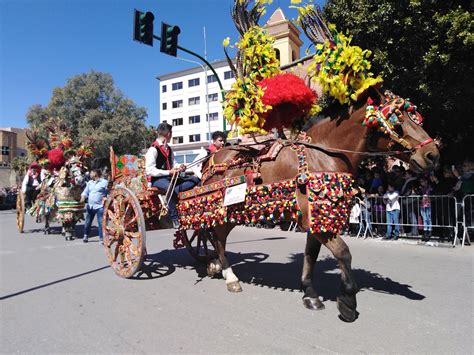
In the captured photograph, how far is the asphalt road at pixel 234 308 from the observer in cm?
317

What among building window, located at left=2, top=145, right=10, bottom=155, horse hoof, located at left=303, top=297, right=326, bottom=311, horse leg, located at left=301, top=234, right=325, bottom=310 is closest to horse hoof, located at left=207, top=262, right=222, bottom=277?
horse leg, located at left=301, top=234, right=325, bottom=310

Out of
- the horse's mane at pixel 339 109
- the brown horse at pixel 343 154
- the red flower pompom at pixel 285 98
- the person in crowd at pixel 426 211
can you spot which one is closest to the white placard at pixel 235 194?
the brown horse at pixel 343 154

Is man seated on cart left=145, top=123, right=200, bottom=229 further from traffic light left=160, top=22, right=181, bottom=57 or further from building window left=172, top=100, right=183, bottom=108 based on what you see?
building window left=172, top=100, right=183, bottom=108

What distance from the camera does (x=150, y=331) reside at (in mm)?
3449

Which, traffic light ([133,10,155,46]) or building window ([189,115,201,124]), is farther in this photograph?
building window ([189,115,201,124])

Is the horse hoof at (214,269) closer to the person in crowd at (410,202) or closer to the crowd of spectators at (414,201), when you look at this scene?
the crowd of spectators at (414,201)

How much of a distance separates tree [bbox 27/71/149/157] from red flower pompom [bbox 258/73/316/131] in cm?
2929

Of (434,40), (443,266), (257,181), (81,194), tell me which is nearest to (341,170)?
(257,181)

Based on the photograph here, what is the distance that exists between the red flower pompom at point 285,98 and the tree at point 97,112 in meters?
29.3

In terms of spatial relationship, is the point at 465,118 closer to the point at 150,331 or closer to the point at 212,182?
the point at 212,182

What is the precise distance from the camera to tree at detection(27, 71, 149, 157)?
3203cm

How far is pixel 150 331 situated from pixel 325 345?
163 centimetres

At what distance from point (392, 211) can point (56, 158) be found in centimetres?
923

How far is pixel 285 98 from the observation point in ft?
14.0
